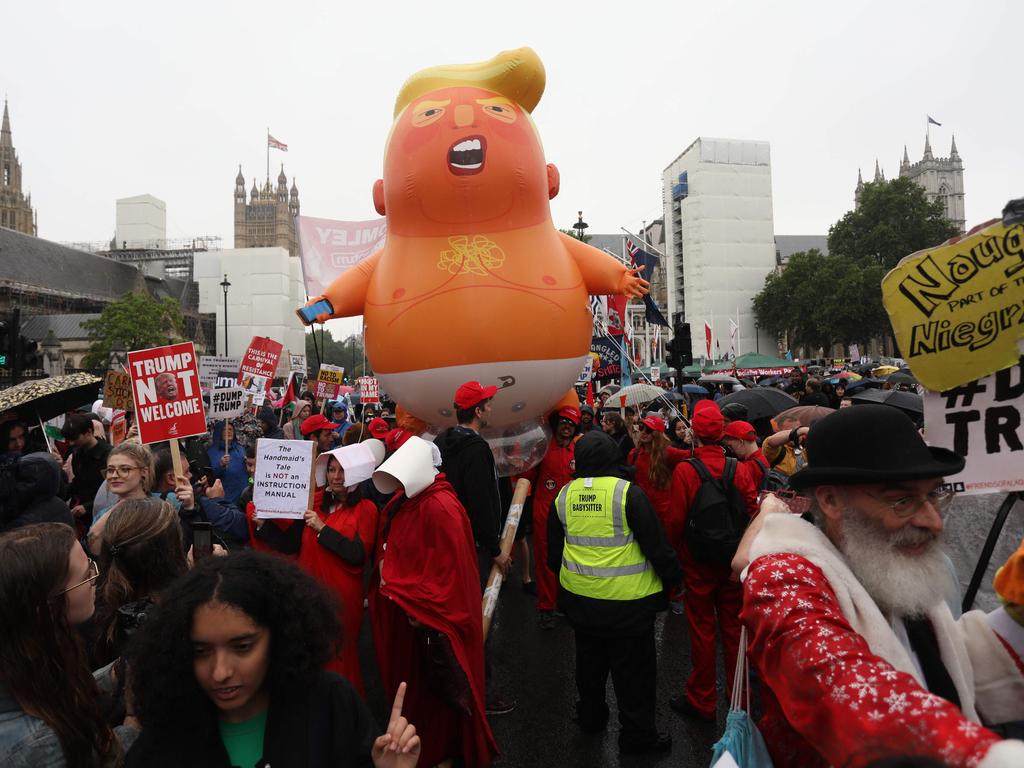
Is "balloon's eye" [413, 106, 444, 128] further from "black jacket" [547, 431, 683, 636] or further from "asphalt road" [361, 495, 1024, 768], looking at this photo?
"asphalt road" [361, 495, 1024, 768]

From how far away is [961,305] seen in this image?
2361 millimetres

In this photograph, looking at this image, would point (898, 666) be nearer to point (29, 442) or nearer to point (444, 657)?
point (444, 657)

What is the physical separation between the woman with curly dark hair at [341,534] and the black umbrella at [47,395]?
2519mm

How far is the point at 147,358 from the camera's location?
5098 mm

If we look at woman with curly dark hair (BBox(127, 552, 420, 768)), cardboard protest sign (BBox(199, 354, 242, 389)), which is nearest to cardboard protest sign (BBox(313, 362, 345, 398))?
cardboard protest sign (BBox(199, 354, 242, 389))

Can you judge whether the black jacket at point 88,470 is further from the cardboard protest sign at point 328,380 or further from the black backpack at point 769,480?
the cardboard protest sign at point 328,380

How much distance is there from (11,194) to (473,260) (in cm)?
9473

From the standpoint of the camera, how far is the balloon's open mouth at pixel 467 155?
6293 mm

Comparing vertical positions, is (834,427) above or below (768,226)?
below

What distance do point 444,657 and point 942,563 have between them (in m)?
2.39

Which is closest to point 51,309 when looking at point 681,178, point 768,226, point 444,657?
point 681,178

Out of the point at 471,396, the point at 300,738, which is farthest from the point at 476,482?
the point at 300,738

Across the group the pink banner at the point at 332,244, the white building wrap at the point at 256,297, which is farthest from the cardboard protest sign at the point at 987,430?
the white building wrap at the point at 256,297

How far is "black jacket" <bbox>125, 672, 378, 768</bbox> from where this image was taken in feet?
5.38
